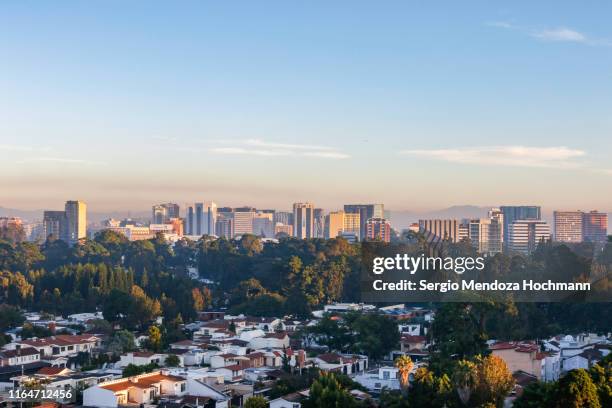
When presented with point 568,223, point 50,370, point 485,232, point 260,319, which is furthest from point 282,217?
point 50,370

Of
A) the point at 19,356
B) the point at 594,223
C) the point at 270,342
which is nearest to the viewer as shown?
the point at 19,356

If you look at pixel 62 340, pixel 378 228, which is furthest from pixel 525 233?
pixel 62 340

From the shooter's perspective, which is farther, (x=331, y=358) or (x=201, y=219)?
(x=201, y=219)

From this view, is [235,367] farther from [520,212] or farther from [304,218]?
[304,218]

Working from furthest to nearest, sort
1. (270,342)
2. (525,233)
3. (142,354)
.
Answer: (525,233) < (270,342) < (142,354)

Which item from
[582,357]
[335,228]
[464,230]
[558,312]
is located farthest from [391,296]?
[335,228]

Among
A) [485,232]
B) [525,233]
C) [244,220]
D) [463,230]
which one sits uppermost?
[463,230]

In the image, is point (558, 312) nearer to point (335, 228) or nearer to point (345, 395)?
point (345, 395)

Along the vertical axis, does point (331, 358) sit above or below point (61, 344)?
above
